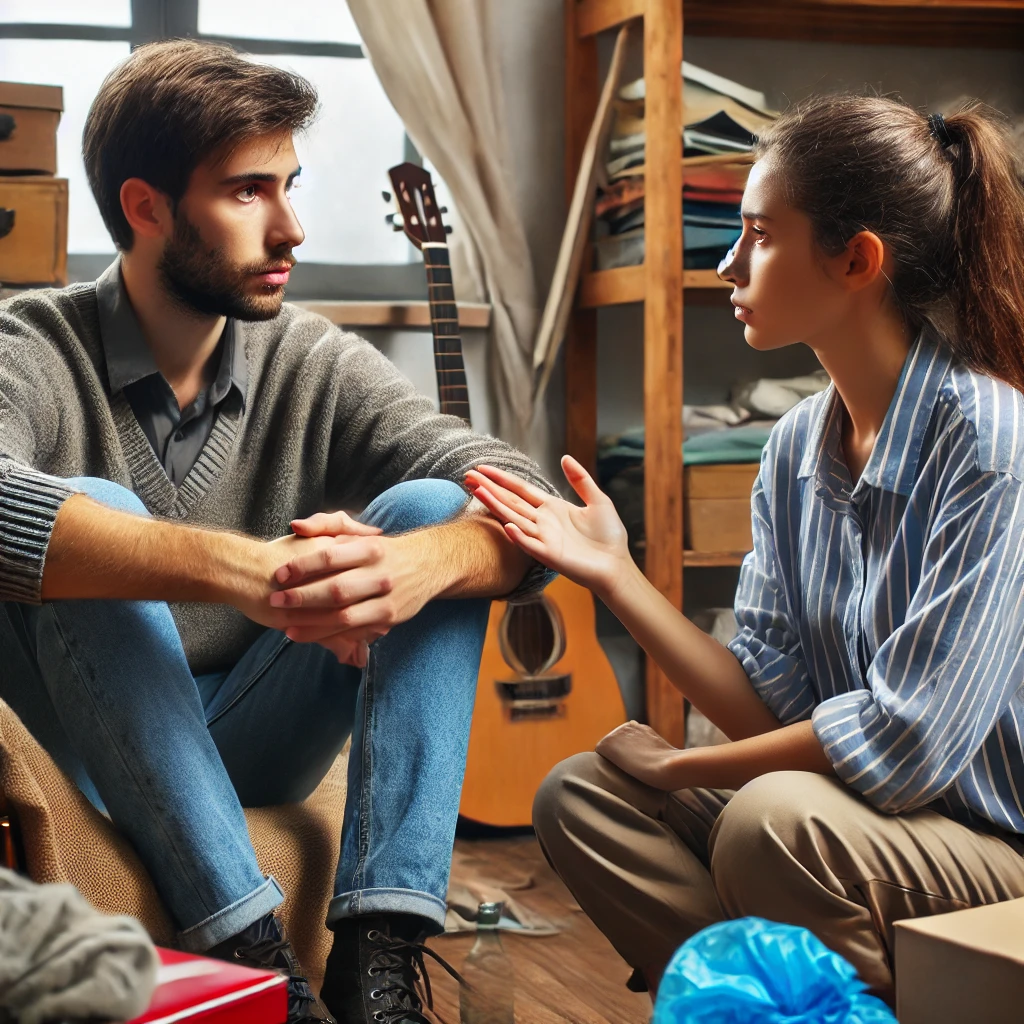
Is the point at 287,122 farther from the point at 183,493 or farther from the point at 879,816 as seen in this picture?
the point at 879,816

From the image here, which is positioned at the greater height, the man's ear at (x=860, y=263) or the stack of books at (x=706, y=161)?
the stack of books at (x=706, y=161)

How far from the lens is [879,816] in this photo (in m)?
1.14

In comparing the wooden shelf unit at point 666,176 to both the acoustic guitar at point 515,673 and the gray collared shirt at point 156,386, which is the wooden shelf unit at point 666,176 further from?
the gray collared shirt at point 156,386

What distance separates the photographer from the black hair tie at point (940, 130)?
1257mm

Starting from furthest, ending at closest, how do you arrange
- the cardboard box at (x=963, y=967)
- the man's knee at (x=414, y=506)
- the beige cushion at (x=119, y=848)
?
the man's knee at (x=414, y=506) < the beige cushion at (x=119, y=848) < the cardboard box at (x=963, y=967)

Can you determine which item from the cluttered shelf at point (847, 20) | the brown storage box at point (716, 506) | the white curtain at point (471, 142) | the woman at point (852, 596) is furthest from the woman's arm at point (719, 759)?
the cluttered shelf at point (847, 20)

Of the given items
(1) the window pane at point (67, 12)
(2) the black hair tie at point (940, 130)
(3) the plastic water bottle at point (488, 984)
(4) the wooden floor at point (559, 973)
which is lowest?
(4) the wooden floor at point (559, 973)

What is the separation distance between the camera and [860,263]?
1252 mm

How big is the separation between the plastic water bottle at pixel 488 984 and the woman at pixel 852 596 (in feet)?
0.74

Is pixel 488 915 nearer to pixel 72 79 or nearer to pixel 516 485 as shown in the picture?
pixel 516 485

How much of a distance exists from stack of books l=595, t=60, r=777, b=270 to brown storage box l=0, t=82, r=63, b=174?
1.02m

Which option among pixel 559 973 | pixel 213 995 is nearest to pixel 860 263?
pixel 213 995

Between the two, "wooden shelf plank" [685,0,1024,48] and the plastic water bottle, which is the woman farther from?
"wooden shelf plank" [685,0,1024,48]

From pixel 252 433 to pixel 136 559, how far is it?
0.41m
